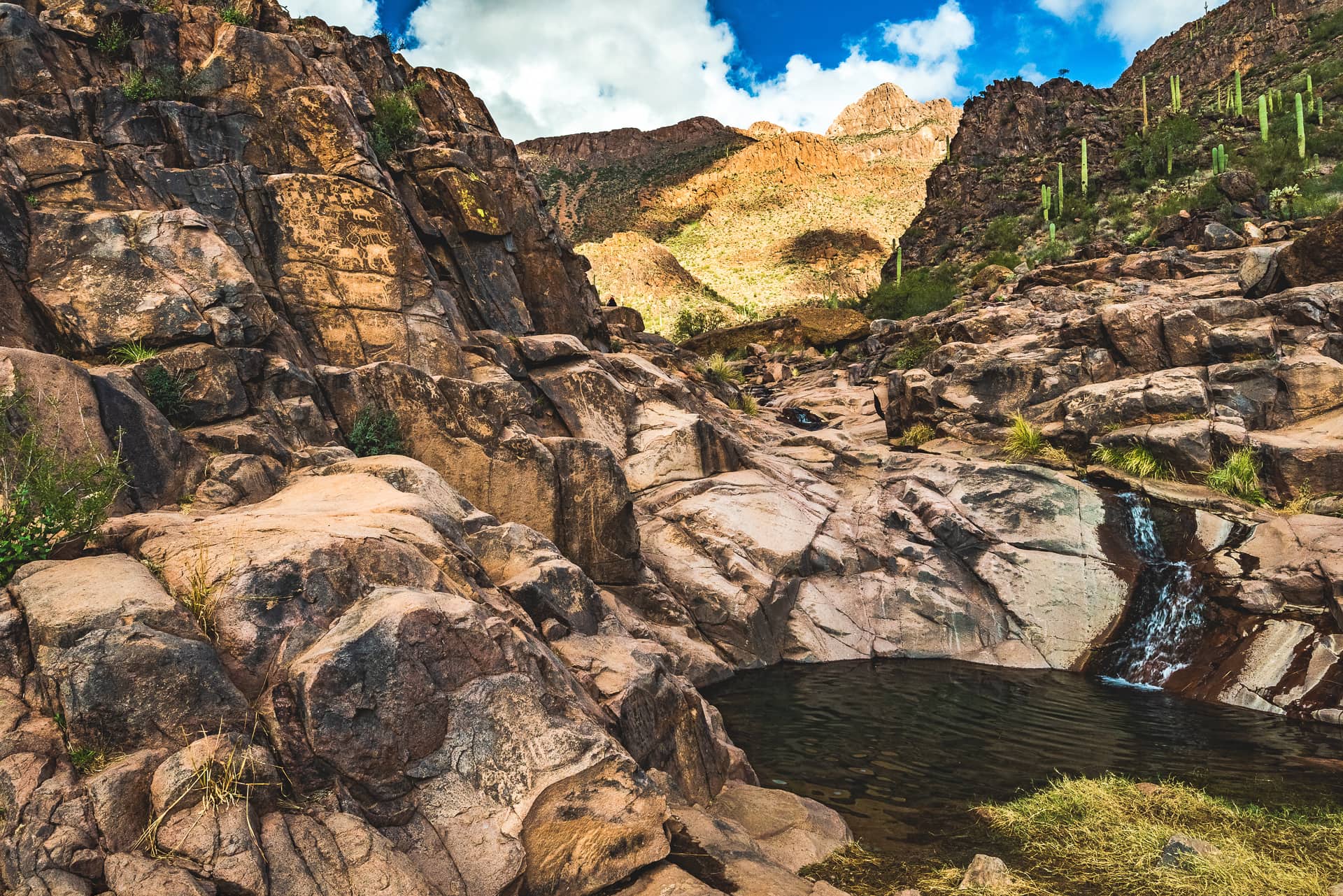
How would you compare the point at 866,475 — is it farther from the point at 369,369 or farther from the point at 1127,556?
the point at 369,369

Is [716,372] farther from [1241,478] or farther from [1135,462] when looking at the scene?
[1241,478]

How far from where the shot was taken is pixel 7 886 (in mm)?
4027

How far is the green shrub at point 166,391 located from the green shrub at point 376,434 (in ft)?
8.64

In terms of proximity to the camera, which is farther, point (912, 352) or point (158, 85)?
point (912, 352)

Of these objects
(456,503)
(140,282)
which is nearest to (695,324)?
(140,282)

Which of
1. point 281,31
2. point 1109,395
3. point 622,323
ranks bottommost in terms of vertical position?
point 1109,395

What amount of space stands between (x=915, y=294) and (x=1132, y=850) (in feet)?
137

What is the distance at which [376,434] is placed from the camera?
13.4 metres

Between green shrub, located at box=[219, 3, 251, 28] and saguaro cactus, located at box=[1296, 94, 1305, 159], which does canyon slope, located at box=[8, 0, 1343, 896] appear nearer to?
green shrub, located at box=[219, 3, 251, 28]

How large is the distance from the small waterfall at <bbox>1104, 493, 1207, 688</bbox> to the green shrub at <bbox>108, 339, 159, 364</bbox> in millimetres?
17039

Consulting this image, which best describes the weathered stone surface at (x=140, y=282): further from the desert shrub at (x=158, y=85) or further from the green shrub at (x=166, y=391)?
the desert shrub at (x=158, y=85)

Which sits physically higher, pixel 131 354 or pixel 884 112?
pixel 884 112

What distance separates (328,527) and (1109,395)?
18003mm

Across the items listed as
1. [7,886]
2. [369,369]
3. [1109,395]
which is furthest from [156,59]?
[1109,395]
